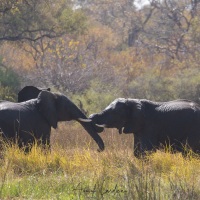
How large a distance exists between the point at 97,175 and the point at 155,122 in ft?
9.95

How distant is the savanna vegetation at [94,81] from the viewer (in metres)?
8.88

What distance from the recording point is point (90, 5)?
5931cm

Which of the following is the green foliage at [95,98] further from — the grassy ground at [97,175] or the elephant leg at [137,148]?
the grassy ground at [97,175]

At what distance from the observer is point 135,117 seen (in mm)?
12016

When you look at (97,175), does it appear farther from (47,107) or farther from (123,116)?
(47,107)

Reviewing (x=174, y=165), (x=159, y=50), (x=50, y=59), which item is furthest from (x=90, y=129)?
(x=159, y=50)

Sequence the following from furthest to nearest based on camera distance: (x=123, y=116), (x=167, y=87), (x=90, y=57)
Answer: (x=90, y=57), (x=167, y=87), (x=123, y=116)

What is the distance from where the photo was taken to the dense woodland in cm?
2516

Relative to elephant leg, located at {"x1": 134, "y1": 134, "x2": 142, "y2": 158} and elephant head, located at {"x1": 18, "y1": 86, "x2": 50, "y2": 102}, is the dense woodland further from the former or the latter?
elephant leg, located at {"x1": 134, "y1": 134, "x2": 142, "y2": 158}

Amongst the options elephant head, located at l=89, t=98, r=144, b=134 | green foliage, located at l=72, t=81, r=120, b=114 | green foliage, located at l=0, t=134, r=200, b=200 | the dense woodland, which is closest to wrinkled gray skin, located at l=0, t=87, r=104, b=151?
elephant head, located at l=89, t=98, r=144, b=134

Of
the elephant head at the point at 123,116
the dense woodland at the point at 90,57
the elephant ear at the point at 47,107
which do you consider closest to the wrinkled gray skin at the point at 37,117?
the elephant ear at the point at 47,107

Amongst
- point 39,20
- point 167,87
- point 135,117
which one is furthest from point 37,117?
point 167,87

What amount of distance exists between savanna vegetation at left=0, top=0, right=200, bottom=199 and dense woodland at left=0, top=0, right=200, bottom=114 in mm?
39

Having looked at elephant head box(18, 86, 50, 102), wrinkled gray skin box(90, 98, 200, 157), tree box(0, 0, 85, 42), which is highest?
tree box(0, 0, 85, 42)
